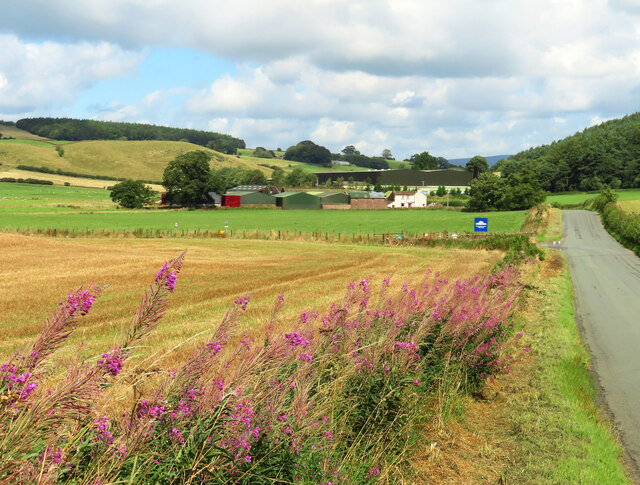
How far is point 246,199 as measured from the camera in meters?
121

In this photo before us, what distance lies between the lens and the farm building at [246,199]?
118062 mm

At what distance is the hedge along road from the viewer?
10656mm

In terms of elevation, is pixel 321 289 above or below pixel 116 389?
below

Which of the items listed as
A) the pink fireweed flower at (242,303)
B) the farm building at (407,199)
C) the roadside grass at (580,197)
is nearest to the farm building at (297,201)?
the farm building at (407,199)

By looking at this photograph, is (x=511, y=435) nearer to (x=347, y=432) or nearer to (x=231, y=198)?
(x=347, y=432)

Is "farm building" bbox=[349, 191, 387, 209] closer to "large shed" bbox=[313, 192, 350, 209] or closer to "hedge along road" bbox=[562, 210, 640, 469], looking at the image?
"large shed" bbox=[313, 192, 350, 209]

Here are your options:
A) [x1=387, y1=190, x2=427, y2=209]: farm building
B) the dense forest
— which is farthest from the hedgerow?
the dense forest

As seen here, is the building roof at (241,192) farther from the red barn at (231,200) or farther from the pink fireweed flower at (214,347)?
the pink fireweed flower at (214,347)

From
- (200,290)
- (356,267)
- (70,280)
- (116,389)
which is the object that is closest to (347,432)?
(116,389)

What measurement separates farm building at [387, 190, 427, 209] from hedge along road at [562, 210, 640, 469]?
86.4 metres

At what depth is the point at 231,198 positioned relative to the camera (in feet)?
387

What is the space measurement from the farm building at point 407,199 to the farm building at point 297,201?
64.2ft

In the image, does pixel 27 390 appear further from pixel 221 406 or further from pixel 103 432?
pixel 221 406

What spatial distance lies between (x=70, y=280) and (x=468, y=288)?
66.9ft
